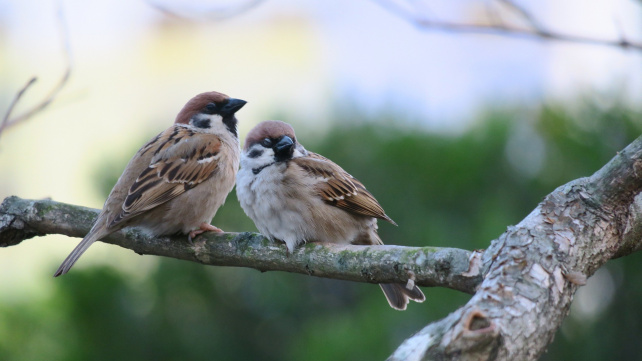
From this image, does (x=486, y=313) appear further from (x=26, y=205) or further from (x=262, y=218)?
(x=26, y=205)

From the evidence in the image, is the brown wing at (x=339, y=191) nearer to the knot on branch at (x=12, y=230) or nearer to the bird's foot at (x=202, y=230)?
the bird's foot at (x=202, y=230)

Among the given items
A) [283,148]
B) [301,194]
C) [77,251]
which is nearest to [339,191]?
[301,194]

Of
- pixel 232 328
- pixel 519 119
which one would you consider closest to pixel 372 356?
pixel 232 328

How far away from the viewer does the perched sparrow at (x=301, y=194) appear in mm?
2840

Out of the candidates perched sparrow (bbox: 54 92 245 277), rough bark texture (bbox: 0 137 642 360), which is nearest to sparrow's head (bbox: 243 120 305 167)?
perched sparrow (bbox: 54 92 245 277)

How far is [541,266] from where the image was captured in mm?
1600

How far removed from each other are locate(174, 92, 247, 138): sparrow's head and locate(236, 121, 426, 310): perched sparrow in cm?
23

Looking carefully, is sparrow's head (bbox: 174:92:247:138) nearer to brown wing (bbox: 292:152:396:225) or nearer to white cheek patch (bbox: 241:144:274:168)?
white cheek patch (bbox: 241:144:274:168)

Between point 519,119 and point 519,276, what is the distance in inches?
96.9

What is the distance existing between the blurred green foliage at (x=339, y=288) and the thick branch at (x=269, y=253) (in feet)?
2.66

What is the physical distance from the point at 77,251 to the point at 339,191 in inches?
43.4

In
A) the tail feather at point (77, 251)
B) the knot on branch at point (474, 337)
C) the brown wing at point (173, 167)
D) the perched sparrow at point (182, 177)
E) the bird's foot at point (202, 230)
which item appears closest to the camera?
the knot on branch at point (474, 337)

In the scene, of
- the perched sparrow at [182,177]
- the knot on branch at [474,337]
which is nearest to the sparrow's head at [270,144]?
the perched sparrow at [182,177]

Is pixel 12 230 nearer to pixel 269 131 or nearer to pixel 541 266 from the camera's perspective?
pixel 269 131
